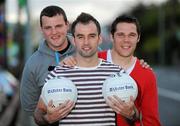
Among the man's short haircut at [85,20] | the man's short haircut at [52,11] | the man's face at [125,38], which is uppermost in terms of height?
the man's short haircut at [52,11]

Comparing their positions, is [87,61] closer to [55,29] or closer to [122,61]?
[55,29]

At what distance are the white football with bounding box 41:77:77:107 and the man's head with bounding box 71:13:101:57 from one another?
27 cm

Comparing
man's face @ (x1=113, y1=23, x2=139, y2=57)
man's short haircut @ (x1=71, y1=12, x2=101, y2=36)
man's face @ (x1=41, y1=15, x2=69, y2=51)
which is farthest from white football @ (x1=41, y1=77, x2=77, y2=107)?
man's face @ (x1=113, y1=23, x2=139, y2=57)

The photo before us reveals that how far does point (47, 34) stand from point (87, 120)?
91 cm

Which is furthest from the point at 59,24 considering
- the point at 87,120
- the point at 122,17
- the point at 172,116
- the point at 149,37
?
the point at 149,37

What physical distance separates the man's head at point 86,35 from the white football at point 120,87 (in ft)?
0.84

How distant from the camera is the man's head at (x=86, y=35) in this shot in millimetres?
5090

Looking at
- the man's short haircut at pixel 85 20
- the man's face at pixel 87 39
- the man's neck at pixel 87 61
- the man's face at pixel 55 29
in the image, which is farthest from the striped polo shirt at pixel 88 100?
the man's face at pixel 55 29

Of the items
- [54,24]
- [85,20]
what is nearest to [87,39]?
[85,20]

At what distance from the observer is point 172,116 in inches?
741

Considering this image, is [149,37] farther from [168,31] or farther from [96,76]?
[96,76]

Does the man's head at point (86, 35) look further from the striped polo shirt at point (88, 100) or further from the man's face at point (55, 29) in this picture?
the man's face at point (55, 29)

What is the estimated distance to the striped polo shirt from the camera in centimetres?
511

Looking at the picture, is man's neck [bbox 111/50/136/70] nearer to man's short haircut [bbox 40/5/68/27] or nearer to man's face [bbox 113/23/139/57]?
man's face [bbox 113/23/139/57]
